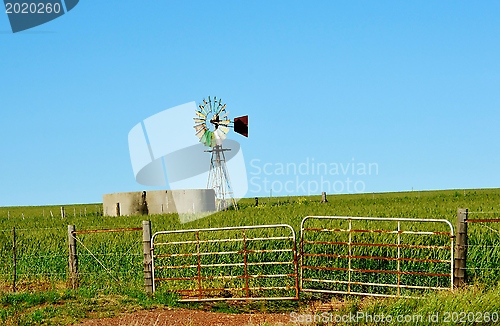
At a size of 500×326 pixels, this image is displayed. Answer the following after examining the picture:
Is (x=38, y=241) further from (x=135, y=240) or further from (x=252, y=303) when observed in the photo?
(x=252, y=303)

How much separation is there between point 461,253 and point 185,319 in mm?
5810

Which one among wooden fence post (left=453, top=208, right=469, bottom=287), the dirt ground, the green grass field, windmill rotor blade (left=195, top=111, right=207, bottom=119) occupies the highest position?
windmill rotor blade (left=195, top=111, right=207, bottom=119)

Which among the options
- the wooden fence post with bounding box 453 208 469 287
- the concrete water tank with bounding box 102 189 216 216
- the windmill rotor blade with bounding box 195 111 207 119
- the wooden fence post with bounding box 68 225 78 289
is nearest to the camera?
the wooden fence post with bounding box 453 208 469 287

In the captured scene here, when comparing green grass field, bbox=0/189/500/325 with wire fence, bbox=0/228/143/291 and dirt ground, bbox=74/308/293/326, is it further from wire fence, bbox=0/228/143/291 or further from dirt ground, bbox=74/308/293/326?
dirt ground, bbox=74/308/293/326

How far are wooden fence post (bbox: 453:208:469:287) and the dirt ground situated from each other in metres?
3.64

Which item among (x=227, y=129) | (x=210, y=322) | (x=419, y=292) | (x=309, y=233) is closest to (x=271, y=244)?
(x=309, y=233)

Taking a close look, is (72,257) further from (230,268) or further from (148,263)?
(230,268)

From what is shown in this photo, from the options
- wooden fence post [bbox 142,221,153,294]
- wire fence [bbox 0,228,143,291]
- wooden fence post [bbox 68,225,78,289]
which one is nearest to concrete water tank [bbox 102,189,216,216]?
wire fence [bbox 0,228,143,291]

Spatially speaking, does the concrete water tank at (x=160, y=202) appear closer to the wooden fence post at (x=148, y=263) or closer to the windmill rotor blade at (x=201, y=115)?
the windmill rotor blade at (x=201, y=115)

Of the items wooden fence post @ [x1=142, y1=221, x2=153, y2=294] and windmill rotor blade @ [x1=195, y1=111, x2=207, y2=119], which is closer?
wooden fence post @ [x1=142, y1=221, x2=153, y2=294]

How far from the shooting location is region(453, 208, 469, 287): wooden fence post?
12797mm

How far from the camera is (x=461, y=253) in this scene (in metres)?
12.8

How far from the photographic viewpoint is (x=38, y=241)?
2128 cm

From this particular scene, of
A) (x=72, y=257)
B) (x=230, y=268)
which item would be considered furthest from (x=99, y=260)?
(x=230, y=268)
